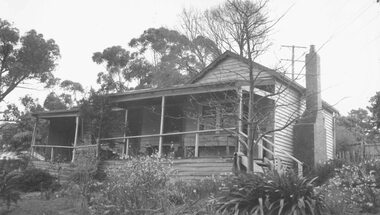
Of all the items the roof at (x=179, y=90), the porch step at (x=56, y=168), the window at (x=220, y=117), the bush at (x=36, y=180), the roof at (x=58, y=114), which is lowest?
the bush at (x=36, y=180)

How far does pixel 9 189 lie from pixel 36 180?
252 inches

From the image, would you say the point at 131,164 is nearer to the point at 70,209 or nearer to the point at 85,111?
the point at 70,209

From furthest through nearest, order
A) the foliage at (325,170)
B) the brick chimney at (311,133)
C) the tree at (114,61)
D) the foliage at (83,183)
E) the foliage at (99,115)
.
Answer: the tree at (114,61)
the brick chimney at (311,133)
the foliage at (99,115)
the foliage at (325,170)
the foliage at (83,183)

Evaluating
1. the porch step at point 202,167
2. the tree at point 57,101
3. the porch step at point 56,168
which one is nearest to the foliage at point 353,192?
the porch step at point 202,167

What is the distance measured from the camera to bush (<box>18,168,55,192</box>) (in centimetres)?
1637

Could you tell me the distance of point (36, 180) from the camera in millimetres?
16891

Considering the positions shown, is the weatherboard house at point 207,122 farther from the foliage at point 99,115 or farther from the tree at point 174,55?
the tree at point 174,55

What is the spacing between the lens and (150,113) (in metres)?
21.2

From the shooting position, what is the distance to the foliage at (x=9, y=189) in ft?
34.7

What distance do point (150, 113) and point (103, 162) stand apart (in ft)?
13.8

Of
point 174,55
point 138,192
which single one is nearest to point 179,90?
point 138,192

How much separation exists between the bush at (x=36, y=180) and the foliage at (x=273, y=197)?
9.41 metres

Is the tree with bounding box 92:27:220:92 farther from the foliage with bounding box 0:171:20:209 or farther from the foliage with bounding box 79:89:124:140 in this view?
the foliage with bounding box 0:171:20:209

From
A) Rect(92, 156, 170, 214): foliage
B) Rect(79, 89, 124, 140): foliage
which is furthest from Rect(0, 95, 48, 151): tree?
Rect(92, 156, 170, 214): foliage
